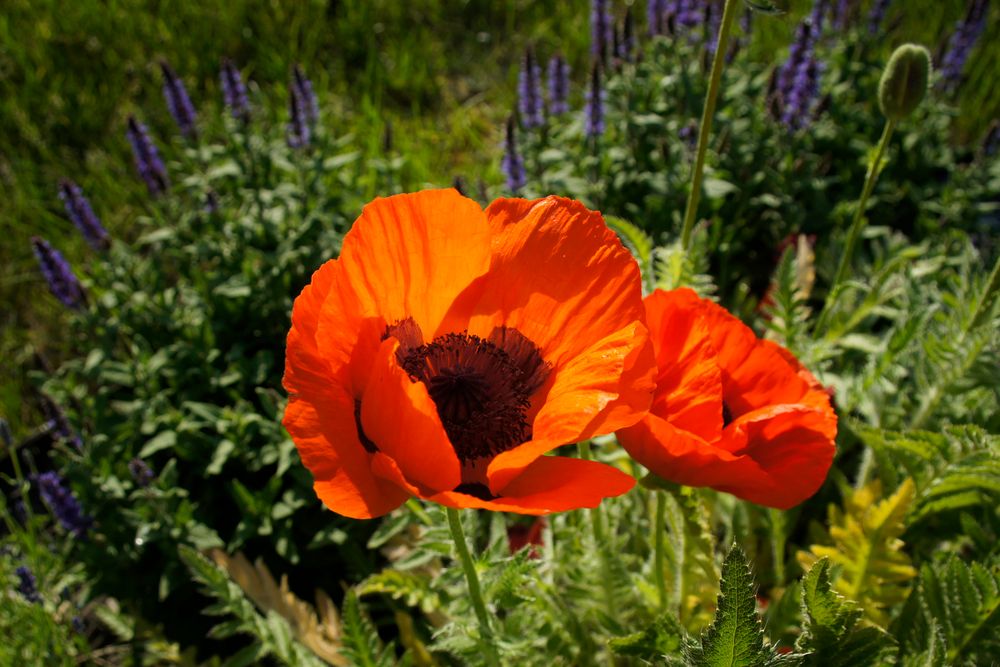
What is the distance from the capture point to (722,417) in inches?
50.3

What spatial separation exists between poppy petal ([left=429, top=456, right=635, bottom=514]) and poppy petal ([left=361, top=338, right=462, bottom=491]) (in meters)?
0.04

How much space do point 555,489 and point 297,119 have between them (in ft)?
6.13

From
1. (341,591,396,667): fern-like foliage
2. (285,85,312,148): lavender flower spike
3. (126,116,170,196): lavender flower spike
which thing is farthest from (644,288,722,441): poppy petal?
(126,116,170,196): lavender flower spike

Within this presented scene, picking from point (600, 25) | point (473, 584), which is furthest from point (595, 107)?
point (473, 584)

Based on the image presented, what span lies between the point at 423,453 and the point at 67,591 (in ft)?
5.72

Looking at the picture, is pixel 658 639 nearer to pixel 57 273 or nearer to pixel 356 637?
pixel 356 637

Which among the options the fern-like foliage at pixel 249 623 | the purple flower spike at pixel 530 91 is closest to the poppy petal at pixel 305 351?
the fern-like foliage at pixel 249 623

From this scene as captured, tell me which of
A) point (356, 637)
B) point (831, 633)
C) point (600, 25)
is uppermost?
point (600, 25)

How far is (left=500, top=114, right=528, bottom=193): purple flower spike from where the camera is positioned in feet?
8.87

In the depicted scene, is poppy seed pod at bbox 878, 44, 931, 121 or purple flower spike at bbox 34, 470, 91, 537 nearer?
poppy seed pod at bbox 878, 44, 931, 121

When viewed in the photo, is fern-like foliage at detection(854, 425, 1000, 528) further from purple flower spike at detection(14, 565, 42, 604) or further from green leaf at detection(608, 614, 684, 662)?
purple flower spike at detection(14, 565, 42, 604)

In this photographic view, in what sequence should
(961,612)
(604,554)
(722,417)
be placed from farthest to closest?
(604,554) < (961,612) < (722,417)

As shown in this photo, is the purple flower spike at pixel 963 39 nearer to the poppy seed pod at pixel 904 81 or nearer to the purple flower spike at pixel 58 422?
the poppy seed pod at pixel 904 81

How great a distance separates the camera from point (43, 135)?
151 inches
